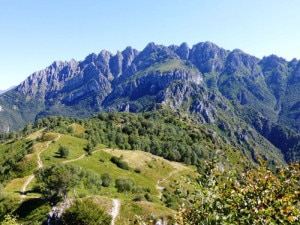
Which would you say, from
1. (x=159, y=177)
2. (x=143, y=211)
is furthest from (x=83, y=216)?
(x=159, y=177)

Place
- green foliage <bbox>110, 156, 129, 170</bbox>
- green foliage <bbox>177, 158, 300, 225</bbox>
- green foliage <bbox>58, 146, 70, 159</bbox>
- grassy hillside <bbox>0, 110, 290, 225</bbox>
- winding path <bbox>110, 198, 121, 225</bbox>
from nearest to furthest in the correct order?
green foliage <bbox>177, 158, 300, 225</bbox> < winding path <bbox>110, 198, 121, 225</bbox> < grassy hillside <bbox>0, 110, 290, 225</bbox> < green foliage <bbox>58, 146, 70, 159</bbox> < green foliage <bbox>110, 156, 129, 170</bbox>

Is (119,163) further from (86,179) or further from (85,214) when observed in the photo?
(85,214)

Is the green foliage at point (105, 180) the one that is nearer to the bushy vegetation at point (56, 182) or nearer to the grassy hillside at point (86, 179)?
the grassy hillside at point (86, 179)

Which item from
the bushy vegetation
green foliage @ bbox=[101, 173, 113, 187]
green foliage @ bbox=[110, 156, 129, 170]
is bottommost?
green foliage @ bbox=[110, 156, 129, 170]

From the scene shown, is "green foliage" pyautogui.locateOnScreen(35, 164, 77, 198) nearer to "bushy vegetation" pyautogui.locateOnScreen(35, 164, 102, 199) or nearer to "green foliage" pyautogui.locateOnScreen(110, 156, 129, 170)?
"bushy vegetation" pyautogui.locateOnScreen(35, 164, 102, 199)

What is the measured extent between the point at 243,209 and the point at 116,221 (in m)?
55.8

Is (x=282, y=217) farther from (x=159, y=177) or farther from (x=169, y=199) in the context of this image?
(x=159, y=177)

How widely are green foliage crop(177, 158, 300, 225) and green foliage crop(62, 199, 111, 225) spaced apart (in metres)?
47.7

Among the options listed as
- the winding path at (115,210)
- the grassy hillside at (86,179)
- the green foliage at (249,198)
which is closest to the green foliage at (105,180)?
the grassy hillside at (86,179)

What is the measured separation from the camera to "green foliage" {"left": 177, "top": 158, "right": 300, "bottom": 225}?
13.3m

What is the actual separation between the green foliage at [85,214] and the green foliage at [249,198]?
47.7 metres

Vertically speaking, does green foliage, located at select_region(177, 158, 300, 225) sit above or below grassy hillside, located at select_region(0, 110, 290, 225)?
above

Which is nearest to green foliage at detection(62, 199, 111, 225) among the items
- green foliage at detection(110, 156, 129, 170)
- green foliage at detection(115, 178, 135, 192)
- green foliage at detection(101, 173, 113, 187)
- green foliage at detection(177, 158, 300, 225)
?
green foliage at detection(177, 158, 300, 225)

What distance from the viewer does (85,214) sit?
5978 cm
